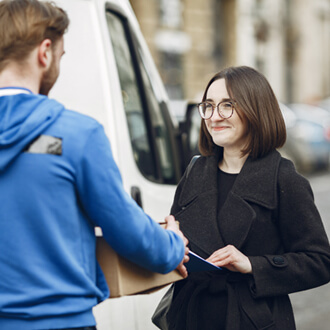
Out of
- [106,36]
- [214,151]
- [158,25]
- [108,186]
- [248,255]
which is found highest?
[106,36]

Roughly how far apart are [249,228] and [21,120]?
2.98ft

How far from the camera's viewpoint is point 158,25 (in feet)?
66.6

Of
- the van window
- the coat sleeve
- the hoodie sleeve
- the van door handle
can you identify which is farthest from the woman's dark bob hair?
the van window

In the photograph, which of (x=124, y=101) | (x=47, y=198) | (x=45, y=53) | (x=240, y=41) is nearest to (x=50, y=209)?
(x=47, y=198)

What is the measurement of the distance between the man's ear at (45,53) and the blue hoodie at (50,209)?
4.0 inches

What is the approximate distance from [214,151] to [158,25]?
724 inches

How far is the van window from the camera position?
10.8 ft

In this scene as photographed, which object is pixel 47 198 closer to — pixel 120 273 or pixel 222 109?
pixel 120 273

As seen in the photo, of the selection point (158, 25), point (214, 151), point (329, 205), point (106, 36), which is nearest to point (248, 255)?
point (214, 151)

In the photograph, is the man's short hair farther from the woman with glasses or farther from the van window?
the van window

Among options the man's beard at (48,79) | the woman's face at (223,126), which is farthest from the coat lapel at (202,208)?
the man's beard at (48,79)

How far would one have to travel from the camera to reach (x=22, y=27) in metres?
1.70

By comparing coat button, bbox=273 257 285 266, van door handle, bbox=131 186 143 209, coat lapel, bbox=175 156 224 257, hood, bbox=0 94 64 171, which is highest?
hood, bbox=0 94 64 171

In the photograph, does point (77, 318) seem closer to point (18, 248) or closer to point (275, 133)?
point (18, 248)
